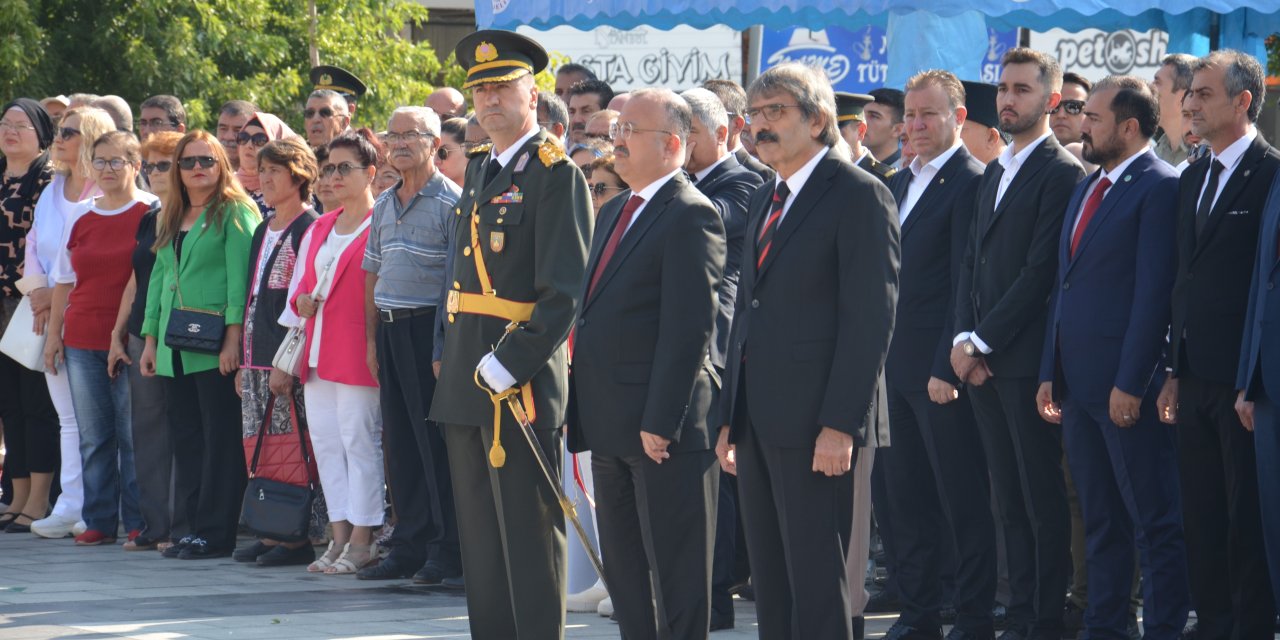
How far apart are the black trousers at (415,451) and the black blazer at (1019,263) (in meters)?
2.63

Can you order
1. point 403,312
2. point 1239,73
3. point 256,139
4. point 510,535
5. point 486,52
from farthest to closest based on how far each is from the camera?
1. point 256,139
2. point 403,312
3. point 1239,73
4. point 486,52
5. point 510,535

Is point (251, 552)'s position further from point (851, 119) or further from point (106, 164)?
point (851, 119)

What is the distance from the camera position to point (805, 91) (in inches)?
210

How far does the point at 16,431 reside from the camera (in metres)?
10.3

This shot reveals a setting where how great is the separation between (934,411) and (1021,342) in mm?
475

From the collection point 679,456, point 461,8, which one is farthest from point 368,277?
point 461,8

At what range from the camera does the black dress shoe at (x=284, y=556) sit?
861 centimetres

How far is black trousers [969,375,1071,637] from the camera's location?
251 inches

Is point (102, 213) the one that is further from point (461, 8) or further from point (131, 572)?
point (461, 8)

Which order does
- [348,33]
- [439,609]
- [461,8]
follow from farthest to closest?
1. [461,8]
2. [348,33]
3. [439,609]

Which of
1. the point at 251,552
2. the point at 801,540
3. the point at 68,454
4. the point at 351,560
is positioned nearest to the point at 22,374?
the point at 68,454

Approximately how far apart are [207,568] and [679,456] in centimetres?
392

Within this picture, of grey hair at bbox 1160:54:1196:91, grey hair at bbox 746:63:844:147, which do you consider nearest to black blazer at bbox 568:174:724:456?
grey hair at bbox 746:63:844:147

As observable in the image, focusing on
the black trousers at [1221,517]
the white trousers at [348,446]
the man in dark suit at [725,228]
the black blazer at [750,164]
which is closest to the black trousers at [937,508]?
the man in dark suit at [725,228]
